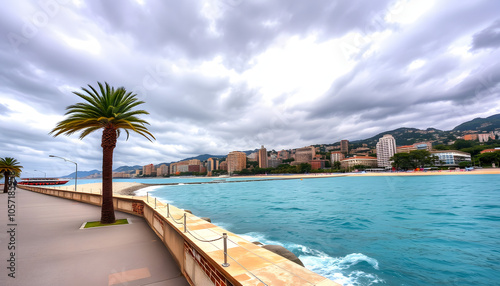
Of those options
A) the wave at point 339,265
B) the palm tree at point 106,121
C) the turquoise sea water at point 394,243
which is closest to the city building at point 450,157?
the turquoise sea water at point 394,243

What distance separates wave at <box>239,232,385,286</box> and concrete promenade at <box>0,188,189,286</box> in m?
5.67

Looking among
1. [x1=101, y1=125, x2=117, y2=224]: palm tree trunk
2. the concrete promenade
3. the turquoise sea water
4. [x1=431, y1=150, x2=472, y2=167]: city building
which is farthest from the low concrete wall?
[x1=431, y1=150, x2=472, y2=167]: city building

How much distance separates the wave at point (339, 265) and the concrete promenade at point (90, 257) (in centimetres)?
567

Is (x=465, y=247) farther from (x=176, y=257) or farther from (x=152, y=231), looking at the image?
(x=152, y=231)

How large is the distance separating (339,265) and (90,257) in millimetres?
8722

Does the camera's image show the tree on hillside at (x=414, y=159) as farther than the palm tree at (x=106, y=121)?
Yes

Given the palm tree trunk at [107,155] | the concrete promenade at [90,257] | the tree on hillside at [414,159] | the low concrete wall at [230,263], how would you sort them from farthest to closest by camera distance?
the tree on hillside at [414,159] < the palm tree trunk at [107,155] < the concrete promenade at [90,257] < the low concrete wall at [230,263]

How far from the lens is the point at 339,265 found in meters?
9.09

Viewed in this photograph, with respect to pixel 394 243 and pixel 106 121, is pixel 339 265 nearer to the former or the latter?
pixel 394 243

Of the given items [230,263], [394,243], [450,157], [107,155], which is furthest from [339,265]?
[450,157]

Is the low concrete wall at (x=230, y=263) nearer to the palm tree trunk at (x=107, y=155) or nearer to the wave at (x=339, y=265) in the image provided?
the wave at (x=339, y=265)

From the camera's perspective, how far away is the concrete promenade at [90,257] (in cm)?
516

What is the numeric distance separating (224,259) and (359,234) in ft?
42.8

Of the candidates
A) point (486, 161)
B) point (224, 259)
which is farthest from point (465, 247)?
point (486, 161)
